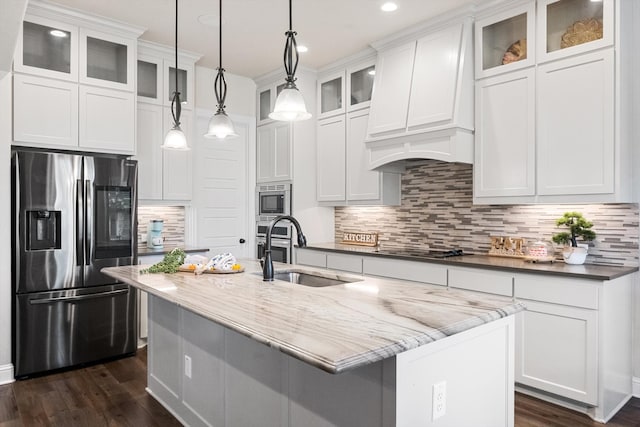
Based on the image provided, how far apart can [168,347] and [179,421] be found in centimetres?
44

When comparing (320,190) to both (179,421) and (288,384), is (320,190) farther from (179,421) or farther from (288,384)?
(288,384)

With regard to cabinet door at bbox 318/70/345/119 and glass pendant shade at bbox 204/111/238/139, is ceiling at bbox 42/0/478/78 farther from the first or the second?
glass pendant shade at bbox 204/111/238/139

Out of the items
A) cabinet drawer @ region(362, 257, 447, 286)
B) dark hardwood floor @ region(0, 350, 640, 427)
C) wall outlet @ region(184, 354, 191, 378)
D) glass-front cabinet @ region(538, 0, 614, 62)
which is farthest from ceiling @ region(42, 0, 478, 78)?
dark hardwood floor @ region(0, 350, 640, 427)

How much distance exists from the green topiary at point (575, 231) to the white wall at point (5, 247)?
4.03m

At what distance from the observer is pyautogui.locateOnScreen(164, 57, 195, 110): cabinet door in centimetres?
453

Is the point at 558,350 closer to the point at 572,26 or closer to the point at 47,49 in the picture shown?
the point at 572,26

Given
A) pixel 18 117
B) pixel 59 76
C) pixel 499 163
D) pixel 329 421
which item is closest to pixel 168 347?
pixel 329 421

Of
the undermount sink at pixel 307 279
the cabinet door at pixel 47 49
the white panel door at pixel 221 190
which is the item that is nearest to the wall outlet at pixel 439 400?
the undermount sink at pixel 307 279

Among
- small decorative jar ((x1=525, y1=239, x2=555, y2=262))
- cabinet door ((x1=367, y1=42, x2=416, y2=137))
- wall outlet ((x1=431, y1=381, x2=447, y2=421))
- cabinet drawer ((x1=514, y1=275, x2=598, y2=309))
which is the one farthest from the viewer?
cabinet door ((x1=367, y1=42, x2=416, y2=137))

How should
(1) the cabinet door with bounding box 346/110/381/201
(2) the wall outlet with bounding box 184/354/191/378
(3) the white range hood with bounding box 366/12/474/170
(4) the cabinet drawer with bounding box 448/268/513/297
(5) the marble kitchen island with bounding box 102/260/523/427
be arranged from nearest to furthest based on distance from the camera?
(5) the marble kitchen island with bounding box 102/260/523/427 → (2) the wall outlet with bounding box 184/354/191/378 → (4) the cabinet drawer with bounding box 448/268/513/297 → (3) the white range hood with bounding box 366/12/474/170 → (1) the cabinet door with bounding box 346/110/381/201

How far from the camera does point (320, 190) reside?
509 cm

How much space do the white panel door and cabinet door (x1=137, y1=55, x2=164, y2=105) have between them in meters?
0.63

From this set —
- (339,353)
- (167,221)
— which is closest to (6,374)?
(167,221)

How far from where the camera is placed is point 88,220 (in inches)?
142
